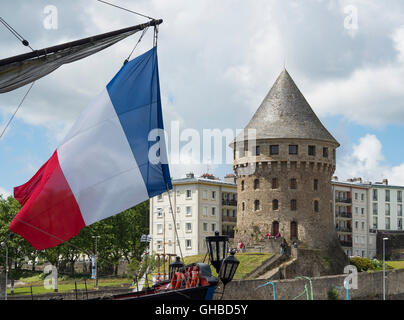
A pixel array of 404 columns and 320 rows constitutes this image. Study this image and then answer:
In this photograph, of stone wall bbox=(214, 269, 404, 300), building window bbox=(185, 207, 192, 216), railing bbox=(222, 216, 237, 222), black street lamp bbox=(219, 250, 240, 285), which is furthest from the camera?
railing bbox=(222, 216, 237, 222)

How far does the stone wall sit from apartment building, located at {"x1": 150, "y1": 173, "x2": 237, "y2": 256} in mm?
34810

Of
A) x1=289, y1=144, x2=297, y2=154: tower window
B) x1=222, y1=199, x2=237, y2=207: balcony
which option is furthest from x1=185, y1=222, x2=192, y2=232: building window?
x1=289, y1=144, x2=297, y2=154: tower window

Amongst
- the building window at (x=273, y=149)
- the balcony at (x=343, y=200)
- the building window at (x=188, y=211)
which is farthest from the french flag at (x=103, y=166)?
the balcony at (x=343, y=200)

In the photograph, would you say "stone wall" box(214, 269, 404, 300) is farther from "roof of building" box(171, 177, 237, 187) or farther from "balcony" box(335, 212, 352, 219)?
"balcony" box(335, 212, 352, 219)

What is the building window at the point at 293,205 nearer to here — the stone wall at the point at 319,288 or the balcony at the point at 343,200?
the stone wall at the point at 319,288

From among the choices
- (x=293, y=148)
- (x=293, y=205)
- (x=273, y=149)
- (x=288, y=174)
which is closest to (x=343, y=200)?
(x=293, y=205)

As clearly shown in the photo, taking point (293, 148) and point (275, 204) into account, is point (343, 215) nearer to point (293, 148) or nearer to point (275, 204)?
point (275, 204)

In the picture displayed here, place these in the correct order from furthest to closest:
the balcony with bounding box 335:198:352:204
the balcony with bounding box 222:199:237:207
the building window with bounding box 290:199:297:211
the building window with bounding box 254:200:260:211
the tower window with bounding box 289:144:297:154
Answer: the balcony with bounding box 335:198:352:204 → the balcony with bounding box 222:199:237:207 → the building window with bounding box 254:200:260:211 → the building window with bounding box 290:199:297:211 → the tower window with bounding box 289:144:297:154

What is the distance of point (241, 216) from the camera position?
76938mm

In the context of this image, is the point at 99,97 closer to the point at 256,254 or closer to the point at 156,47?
the point at 156,47

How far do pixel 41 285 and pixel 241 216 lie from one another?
26648 millimetres

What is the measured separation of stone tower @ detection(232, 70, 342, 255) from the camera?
74.1 m
